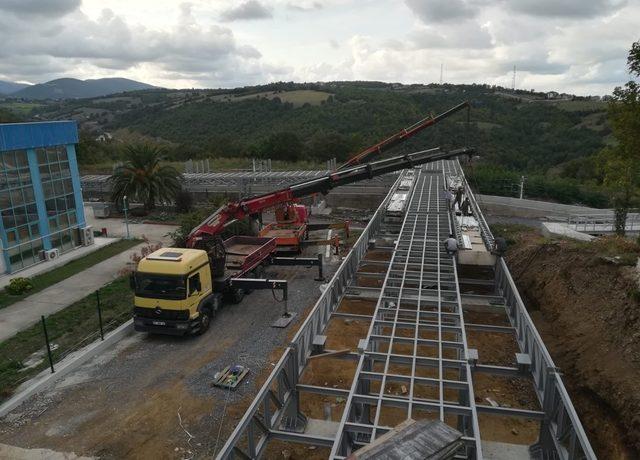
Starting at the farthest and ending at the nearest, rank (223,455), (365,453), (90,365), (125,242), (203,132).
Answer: (203,132) < (125,242) < (90,365) < (223,455) < (365,453)

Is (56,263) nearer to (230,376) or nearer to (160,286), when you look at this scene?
(160,286)

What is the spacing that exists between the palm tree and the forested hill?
27.3m

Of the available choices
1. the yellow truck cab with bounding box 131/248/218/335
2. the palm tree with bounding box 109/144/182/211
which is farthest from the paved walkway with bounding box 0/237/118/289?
the yellow truck cab with bounding box 131/248/218/335

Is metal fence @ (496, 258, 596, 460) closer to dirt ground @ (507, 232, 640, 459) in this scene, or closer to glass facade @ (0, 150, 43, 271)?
dirt ground @ (507, 232, 640, 459)

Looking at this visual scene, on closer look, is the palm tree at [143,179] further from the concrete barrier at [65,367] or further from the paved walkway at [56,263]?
the concrete barrier at [65,367]

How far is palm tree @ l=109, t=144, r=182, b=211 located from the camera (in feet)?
114

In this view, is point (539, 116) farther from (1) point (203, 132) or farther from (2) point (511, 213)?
(1) point (203, 132)

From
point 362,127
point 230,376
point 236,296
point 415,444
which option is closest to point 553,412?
point 415,444

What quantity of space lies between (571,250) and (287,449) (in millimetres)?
14534

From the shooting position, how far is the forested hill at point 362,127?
64500mm

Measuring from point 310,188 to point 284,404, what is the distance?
11955 mm

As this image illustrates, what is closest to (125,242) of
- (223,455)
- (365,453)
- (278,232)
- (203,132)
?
(278,232)

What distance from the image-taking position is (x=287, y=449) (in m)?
9.68

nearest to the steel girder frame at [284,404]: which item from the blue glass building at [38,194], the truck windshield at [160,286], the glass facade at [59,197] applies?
the truck windshield at [160,286]
